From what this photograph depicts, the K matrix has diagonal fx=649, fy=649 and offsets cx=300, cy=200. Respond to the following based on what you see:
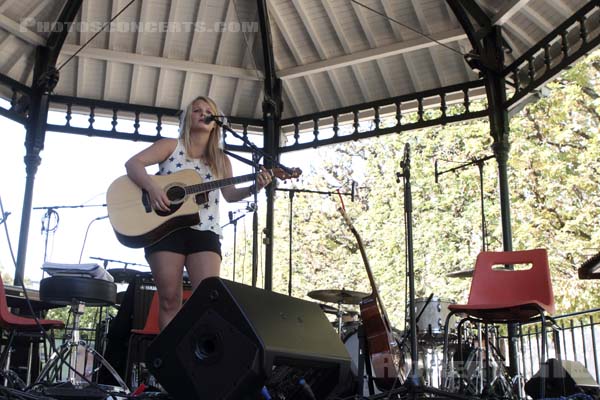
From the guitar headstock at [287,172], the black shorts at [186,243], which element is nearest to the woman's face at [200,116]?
the guitar headstock at [287,172]

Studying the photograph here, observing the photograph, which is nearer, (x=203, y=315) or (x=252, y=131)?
(x=203, y=315)

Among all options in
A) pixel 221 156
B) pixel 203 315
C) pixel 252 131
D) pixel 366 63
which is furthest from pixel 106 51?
pixel 203 315

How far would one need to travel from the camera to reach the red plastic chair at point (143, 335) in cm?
461

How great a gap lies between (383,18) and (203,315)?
5.10 m

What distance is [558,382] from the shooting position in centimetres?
373

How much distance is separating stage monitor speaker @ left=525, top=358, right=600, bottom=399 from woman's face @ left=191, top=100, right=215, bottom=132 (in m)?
2.22

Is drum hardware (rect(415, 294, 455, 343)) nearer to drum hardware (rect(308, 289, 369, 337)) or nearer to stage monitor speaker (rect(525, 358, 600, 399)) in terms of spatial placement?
drum hardware (rect(308, 289, 369, 337))

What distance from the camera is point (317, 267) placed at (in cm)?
1703

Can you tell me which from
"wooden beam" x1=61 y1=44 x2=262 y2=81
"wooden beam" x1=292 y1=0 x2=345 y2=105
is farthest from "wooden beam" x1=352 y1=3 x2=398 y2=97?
"wooden beam" x1=61 y1=44 x2=262 y2=81

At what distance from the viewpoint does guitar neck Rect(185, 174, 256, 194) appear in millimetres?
3115

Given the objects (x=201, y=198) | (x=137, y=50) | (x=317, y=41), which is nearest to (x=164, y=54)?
(x=137, y=50)

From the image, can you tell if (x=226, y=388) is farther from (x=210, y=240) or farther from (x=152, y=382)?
(x=152, y=382)

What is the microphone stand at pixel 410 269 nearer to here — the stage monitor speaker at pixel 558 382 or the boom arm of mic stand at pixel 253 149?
the boom arm of mic stand at pixel 253 149

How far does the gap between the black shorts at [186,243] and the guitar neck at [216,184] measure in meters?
0.22
